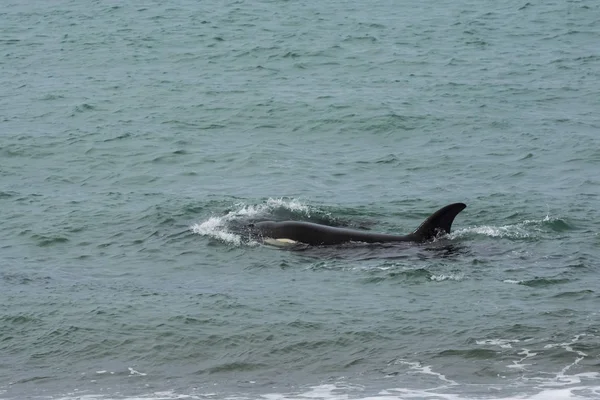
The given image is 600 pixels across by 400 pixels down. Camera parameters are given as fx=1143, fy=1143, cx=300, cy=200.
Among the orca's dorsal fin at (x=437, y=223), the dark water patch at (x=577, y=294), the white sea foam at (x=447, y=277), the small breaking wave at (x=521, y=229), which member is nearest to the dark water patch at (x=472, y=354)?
the dark water patch at (x=577, y=294)

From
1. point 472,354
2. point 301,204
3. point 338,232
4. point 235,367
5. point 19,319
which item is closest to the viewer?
point 472,354

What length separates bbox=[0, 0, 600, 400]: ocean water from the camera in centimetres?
1560

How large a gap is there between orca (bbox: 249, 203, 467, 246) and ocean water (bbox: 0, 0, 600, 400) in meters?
0.32

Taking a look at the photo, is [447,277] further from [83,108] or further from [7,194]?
[83,108]

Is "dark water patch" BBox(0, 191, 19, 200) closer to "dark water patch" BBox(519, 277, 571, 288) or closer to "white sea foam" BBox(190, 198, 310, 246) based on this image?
"white sea foam" BBox(190, 198, 310, 246)

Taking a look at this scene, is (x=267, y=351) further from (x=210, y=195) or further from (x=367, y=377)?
(x=210, y=195)

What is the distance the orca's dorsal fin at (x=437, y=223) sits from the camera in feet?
65.4

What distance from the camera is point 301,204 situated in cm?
2356

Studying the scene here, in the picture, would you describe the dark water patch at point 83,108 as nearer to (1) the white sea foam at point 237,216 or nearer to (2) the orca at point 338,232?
(1) the white sea foam at point 237,216

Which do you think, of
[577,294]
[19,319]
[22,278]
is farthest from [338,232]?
[19,319]

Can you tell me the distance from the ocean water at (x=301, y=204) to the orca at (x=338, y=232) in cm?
32

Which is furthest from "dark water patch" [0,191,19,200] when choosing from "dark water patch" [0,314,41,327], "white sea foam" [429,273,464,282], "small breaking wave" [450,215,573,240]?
"white sea foam" [429,273,464,282]

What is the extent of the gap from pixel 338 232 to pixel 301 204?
311cm

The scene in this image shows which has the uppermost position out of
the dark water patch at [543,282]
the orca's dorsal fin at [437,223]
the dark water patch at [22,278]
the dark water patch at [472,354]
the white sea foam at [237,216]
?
the orca's dorsal fin at [437,223]
